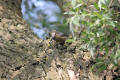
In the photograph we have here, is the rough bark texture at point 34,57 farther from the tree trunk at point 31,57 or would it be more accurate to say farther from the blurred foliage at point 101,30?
the blurred foliage at point 101,30

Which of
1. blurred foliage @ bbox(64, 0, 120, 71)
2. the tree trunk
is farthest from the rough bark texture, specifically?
blurred foliage @ bbox(64, 0, 120, 71)

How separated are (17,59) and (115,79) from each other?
66 centimetres

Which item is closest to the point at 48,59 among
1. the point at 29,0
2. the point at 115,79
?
the point at 115,79

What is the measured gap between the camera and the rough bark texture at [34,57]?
4.02ft

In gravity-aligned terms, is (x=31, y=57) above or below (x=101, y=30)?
below

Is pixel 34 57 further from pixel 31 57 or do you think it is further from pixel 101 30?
pixel 101 30

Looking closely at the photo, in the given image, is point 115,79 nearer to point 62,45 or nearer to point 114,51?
point 114,51

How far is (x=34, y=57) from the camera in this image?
1321 millimetres

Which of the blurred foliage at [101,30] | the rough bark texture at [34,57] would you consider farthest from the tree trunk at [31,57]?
the blurred foliage at [101,30]

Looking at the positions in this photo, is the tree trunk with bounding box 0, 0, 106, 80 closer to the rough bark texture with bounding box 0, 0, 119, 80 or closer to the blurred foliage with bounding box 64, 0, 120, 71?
the rough bark texture with bounding box 0, 0, 119, 80

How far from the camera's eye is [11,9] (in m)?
1.72

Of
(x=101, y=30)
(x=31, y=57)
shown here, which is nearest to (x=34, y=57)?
(x=31, y=57)

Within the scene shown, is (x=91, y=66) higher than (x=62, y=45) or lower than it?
lower

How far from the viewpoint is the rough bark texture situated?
123cm
